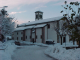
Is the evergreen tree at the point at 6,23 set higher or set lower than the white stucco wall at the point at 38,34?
higher

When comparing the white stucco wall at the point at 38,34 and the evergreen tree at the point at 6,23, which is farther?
the white stucco wall at the point at 38,34

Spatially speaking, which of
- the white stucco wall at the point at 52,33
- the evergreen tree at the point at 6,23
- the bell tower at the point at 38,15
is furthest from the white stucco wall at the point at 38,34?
the bell tower at the point at 38,15

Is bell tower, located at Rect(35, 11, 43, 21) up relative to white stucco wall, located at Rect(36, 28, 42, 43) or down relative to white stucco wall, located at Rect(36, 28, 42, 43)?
up

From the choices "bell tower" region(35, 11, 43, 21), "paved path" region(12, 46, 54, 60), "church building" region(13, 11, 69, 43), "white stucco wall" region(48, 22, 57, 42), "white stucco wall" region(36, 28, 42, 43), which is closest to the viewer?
"paved path" region(12, 46, 54, 60)

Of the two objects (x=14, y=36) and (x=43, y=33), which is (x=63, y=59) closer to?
(x=43, y=33)

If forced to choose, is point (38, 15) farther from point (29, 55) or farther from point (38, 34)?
point (29, 55)

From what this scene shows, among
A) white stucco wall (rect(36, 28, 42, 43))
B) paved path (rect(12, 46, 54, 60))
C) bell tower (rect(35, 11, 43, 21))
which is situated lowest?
paved path (rect(12, 46, 54, 60))

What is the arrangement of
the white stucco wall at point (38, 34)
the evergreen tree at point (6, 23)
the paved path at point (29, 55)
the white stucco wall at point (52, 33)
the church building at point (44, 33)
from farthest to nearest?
1. the white stucco wall at point (38, 34)
2. the white stucco wall at point (52, 33)
3. the church building at point (44, 33)
4. the evergreen tree at point (6, 23)
5. the paved path at point (29, 55)

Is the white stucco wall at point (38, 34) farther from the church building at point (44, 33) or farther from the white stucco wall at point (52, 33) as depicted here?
the white stucco wall at point (52, 33)

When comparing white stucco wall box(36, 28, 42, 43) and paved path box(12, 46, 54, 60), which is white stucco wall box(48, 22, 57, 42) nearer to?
white stucco wall box(36, 28, 42, 43)

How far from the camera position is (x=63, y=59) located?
414 inches

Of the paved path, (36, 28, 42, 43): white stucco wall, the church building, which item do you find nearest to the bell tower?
the church building

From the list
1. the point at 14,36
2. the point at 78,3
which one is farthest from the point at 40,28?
the point at 78,3

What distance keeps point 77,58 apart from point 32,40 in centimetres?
3375
